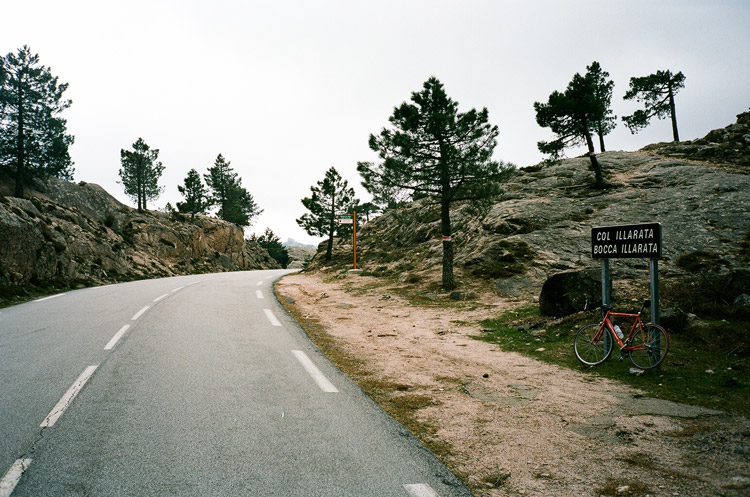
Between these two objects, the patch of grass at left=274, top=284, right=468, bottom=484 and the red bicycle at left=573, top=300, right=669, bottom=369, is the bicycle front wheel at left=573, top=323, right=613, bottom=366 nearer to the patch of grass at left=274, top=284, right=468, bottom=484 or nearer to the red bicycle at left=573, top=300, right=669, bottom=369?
the red bicycle at left=573, top=300, right=669, bottom=369

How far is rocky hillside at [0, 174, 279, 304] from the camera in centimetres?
1725

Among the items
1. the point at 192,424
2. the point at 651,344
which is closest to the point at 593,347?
the point at 651,344

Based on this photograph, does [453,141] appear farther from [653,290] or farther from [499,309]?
[653,290]

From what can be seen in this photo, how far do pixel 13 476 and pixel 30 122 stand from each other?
4384 cm

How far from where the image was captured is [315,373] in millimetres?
6008

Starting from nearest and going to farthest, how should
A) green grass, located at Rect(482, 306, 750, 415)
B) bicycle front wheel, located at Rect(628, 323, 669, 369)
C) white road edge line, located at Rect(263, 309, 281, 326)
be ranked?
green grass, located at Rect(482, 306, 750, 415) → bicycle front wheel, located at Rect(628, 323, 669, 369) → white road edge line, located at Rect(263, 309, 281, 326)

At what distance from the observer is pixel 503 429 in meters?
4.20

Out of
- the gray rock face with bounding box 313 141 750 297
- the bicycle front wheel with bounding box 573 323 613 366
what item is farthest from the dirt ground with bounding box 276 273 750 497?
the gray rock face with bounding box 313 141 750 297

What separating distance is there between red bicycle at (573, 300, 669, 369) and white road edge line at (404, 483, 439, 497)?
4.95m

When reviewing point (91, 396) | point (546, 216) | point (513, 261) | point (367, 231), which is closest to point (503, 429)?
point (91, 396)

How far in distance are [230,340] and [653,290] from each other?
26.4 feet

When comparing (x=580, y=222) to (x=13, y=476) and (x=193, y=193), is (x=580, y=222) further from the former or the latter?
(x=193, y=193)

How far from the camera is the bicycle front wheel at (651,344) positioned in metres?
5.93

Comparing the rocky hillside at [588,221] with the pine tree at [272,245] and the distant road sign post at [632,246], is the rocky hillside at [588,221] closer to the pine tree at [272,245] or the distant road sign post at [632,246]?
the distant road sign post at [632,246]
